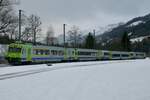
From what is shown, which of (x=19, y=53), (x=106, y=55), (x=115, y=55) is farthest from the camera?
(x=115, y=55)

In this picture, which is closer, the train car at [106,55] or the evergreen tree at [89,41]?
the train car at [106,55]

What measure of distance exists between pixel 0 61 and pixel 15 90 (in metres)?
27.3

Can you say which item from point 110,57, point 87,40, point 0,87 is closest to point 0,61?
point 0,87

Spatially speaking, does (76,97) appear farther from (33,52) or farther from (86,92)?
(33,52)

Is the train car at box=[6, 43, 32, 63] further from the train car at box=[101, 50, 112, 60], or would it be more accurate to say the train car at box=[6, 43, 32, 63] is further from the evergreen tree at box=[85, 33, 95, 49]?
the evergreen tree at box=[85, 33, 95, 49]

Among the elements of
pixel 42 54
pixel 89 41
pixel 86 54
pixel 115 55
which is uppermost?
pixel 89 41

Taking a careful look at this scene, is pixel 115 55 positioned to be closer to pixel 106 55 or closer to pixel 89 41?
pixel 106 55

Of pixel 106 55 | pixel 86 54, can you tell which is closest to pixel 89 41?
pixel 106 55

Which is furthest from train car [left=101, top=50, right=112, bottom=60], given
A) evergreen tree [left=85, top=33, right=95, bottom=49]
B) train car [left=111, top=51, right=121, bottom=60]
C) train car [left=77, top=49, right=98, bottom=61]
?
evergreen tree [left=85, top=33, right=95, bottom=49]

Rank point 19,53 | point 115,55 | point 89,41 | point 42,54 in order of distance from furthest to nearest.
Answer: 1. point 89,41
2. point 115,55
3. point 42,54
4. point 19,53

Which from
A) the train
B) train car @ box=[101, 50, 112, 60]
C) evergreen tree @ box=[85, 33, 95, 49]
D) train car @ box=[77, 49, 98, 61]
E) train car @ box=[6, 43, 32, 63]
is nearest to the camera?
train car @ box=[6, 43, 32, 63]

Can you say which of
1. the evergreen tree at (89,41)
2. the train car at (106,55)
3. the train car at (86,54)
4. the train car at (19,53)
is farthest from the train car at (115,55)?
the train car at (19,53)

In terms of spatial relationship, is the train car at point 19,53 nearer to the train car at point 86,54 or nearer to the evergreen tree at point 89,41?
the train car at point 86,54

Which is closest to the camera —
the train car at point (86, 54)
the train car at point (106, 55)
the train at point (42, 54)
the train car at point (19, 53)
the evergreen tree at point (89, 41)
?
the train car at point (19, 53)
